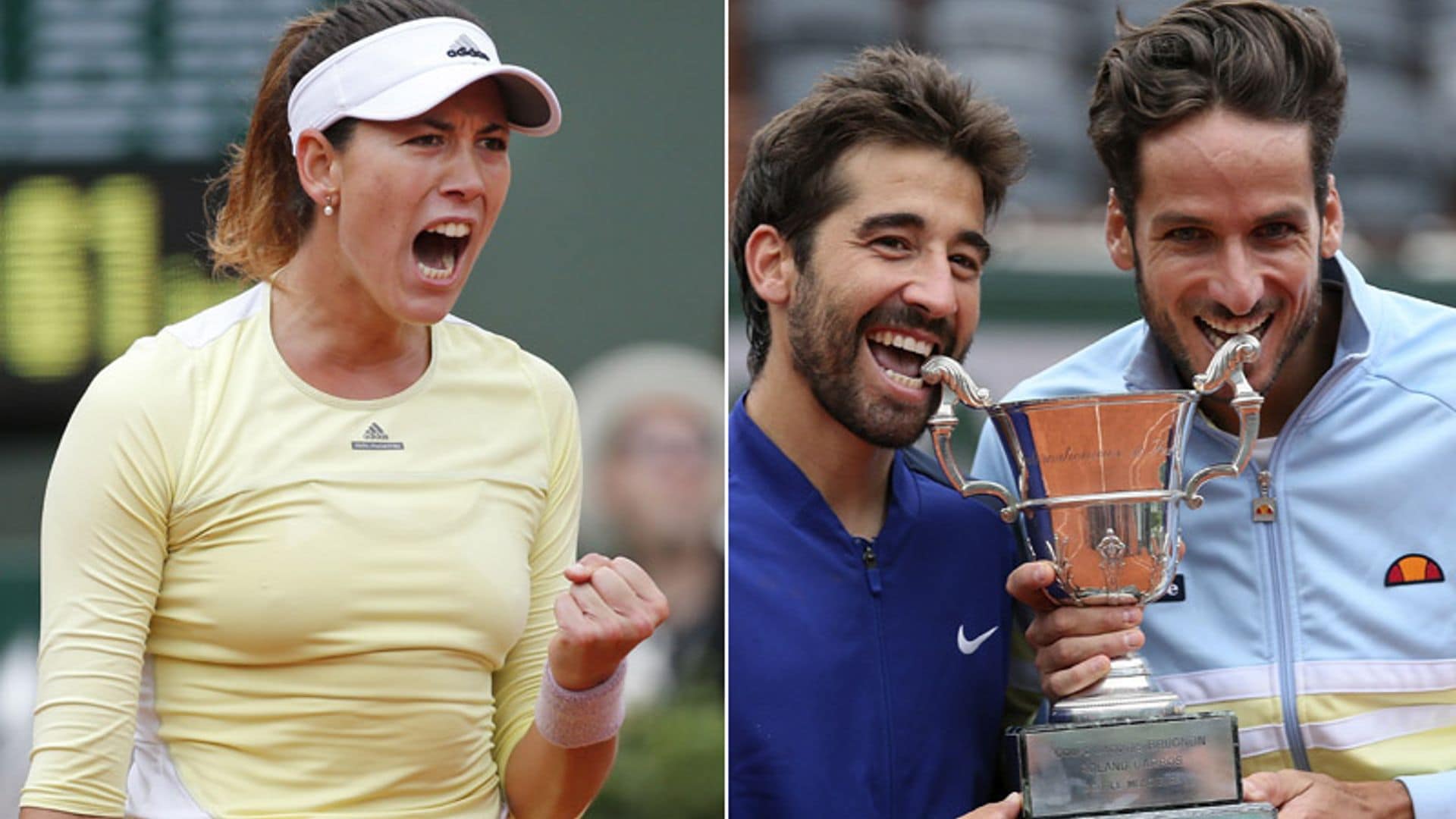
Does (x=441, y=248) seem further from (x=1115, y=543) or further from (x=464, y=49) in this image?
(x=1115, y=543)

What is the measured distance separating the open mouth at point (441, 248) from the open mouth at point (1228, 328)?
2.86ft

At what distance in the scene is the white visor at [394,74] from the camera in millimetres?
1897

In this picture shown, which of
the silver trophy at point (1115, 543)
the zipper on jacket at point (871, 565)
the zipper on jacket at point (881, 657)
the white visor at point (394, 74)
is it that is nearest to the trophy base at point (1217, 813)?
the silver trophy at point (1115, 543)

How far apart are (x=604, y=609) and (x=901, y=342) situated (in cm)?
58

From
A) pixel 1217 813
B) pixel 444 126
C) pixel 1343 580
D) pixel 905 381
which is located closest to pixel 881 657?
pixel 905 381

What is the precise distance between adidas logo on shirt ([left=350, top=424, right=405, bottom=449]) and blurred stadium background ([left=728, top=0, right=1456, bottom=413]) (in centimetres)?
61

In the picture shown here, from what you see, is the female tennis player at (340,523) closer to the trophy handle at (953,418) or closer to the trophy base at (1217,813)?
the trophy handle at (953,418)

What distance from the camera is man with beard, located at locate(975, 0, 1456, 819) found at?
85.5 inches

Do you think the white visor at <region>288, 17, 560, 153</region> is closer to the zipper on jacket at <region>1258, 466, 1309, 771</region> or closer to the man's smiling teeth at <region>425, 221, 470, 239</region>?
the man's smiling teeth at <region>425, 221, 470, 239</region>

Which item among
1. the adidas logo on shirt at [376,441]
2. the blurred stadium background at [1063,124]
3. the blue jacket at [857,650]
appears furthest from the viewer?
the blurred stadium background at [1063,124]

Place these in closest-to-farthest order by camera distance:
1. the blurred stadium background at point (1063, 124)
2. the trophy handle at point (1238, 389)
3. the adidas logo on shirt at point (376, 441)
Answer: the adidas logo on shirt at point (376, 441) → the trophy handle at point (1238, 389) → the blurred stadium background at point (1063, 124)

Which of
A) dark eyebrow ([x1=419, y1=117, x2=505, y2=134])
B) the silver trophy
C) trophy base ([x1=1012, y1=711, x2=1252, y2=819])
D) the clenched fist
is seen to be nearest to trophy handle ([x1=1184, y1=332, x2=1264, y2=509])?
the silver trophy

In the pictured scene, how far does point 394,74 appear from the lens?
1.91 m

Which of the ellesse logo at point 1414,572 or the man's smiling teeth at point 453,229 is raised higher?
the man's smiling teeth at point 453,229
